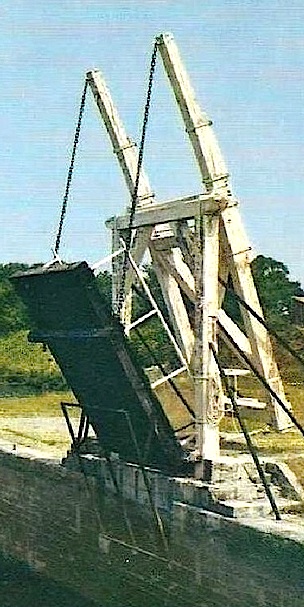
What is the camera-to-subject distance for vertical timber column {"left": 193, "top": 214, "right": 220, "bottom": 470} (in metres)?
14.2

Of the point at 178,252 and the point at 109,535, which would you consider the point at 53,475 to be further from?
the point at 178,252

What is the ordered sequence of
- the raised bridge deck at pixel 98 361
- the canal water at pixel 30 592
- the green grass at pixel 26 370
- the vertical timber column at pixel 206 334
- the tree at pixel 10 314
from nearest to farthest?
the raised bridge deck at pixel 98 361, the vertical timber column at pixel 206 334, the canal water at pixel 30 592, the green grass at pixel 26 370, the tree at pixel 10 314

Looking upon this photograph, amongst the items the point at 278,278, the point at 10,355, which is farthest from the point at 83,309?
the point at 278,278

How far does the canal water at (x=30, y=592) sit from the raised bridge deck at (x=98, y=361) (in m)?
2.99

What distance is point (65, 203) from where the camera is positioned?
52.3ft

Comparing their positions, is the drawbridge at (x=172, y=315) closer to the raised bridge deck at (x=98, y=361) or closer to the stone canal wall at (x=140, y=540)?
the raised bridge deck at (x=98, y=361)

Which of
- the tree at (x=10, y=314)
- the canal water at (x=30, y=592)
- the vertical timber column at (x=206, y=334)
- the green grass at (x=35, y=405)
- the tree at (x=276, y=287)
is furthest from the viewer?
the tree at (x=10, y=314)

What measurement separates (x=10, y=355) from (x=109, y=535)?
78.3 feet

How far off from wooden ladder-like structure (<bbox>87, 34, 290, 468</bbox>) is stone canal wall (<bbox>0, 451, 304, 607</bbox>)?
1.12m

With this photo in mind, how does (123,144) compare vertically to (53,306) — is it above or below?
above

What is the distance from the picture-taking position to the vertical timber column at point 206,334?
14.2 meters

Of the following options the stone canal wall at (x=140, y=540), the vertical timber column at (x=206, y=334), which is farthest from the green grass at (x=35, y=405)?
the vertical timber column at (x=206, y=334)

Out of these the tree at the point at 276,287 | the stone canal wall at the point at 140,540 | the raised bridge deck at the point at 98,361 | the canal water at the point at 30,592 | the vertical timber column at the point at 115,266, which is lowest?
the canal water at the point at 30,592

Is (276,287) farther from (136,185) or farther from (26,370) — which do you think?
(136,185)
